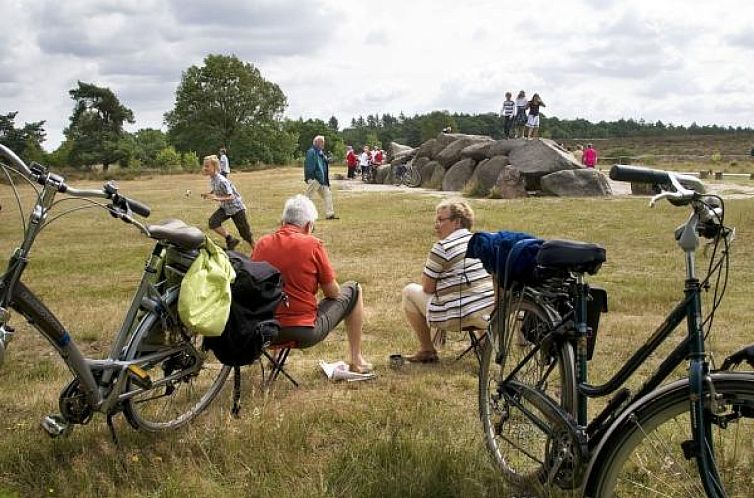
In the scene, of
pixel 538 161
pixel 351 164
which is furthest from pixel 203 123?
pixel 538 161

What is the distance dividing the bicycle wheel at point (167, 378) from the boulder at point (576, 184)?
1828cm

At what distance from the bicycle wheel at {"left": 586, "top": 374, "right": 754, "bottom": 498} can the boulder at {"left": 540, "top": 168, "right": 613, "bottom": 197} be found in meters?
18.7

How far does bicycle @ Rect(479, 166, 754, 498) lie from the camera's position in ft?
7.65

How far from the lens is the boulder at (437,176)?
26.7 meters

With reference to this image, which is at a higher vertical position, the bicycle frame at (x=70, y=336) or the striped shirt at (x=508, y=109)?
the striped shirt at (x=508, y=109)

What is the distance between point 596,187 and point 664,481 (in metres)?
19.4

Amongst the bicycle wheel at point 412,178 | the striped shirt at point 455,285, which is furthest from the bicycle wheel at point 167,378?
the bicycle wheel at point 412,178

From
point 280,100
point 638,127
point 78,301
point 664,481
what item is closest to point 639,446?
point 664,481

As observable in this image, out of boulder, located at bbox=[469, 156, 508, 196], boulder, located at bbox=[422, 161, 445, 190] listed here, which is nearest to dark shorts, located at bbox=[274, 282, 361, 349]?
boulder, located at bbox=[469, 156, 508, 196]

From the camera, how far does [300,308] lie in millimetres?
4797

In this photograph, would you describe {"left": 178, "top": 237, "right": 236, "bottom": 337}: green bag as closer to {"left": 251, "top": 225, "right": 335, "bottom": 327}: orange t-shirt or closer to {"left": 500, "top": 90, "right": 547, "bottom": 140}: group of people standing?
{"left": 251, "top": 225, "right": 335, "bottom": 327}: orange t-shirt

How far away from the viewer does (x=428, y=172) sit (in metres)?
28.1

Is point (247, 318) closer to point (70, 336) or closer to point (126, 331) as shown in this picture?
point (126, 331)

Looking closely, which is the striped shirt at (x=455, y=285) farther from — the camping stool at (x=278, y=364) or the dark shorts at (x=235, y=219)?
the dark shorts at (x=235, y=219)
